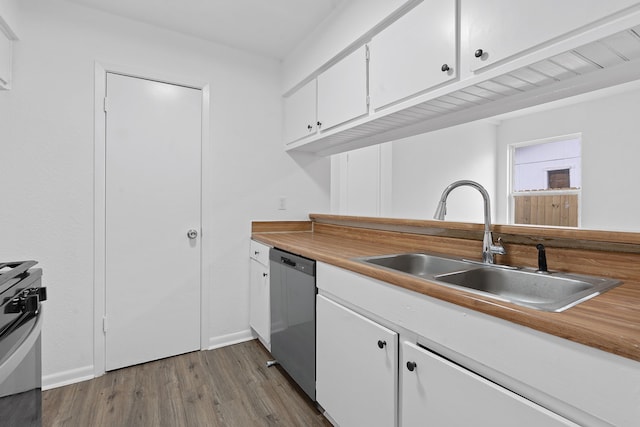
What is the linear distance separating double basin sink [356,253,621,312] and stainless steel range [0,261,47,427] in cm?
114

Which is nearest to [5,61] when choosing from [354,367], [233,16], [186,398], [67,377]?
[233,16]

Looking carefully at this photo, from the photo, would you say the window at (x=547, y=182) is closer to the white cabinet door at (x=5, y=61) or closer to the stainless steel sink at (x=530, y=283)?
the stainless steel sink at (x=530, y=283)

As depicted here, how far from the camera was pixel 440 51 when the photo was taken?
4.39 ft

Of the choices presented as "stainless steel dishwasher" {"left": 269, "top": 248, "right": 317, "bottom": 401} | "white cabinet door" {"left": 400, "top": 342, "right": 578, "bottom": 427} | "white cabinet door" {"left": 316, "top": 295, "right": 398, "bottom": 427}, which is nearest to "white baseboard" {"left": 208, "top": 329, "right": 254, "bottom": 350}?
"stainless steel dishwasher" {"left": 269, "top": 248, "right": 317, "bottom": 401}

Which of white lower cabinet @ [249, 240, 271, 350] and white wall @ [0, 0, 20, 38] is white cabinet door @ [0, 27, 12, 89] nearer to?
white wall @ [0, 0, 20, 38]

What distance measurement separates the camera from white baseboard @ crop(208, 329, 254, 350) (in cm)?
243

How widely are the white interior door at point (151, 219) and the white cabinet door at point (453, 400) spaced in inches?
72.3

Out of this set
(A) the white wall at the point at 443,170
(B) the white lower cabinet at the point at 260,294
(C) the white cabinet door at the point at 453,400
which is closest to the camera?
(C) the white cabinet door at the point at 453,400

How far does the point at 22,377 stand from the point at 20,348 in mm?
104

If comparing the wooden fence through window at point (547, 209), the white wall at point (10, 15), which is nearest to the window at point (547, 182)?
the wooden fence through window at point (547, 209)

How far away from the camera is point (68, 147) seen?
6.41ft

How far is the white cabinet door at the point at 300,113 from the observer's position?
7.63ft

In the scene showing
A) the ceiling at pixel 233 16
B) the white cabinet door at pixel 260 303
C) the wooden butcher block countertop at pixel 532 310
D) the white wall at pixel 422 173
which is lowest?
the white cabinet door at pixel 260 303

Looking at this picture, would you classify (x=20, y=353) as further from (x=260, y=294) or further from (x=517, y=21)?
(x=517, y=21)
